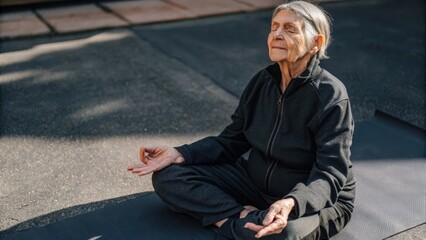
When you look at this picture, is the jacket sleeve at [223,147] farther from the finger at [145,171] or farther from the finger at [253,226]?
the finger at [253,226]

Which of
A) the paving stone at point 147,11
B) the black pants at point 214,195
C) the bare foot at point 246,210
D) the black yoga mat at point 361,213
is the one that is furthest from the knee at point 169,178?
the paving stone at point 147,11

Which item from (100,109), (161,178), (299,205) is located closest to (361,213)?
(299,205)

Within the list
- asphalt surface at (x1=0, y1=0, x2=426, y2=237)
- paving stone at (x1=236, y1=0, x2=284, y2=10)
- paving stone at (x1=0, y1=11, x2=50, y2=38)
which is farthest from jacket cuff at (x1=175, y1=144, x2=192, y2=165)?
paving stone at (x1=236, y1=0, x2=284, y2=10)

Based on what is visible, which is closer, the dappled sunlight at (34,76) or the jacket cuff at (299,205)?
the jacket cuff at (299,205)

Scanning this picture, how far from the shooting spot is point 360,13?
229 inches

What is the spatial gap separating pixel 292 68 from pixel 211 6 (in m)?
3.97

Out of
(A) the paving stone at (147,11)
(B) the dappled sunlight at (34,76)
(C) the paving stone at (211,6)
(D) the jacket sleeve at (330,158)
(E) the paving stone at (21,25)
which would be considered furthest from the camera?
(C) the paving stone at (211,6)

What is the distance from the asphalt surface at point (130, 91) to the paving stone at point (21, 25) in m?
0.15

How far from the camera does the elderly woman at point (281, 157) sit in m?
1.91

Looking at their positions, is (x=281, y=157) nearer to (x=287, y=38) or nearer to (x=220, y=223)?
(x=220, y=223)

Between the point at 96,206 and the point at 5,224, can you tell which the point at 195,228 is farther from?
the point at 5,224

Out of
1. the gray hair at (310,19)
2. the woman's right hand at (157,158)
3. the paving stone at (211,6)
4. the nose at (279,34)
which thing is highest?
the gray hair at (310,19)

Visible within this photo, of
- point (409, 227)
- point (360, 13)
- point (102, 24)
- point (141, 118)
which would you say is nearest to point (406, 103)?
point (409, 227)

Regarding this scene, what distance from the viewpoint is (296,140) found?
2041 mm
